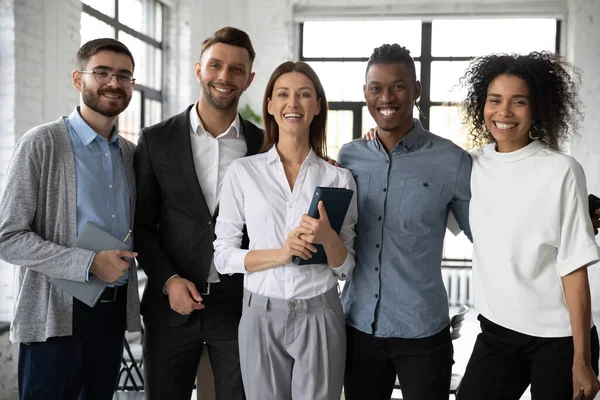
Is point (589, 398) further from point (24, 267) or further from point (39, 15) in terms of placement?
point (39, 15)

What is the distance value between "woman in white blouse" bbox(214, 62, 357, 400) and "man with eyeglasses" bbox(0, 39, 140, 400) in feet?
1.53

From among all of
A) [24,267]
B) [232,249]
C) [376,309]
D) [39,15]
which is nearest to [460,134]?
[376,309]

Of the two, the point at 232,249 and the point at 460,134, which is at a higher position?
the point at 460,134

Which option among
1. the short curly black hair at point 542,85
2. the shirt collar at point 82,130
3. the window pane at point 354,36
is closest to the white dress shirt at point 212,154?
the shirt collar at point 82,130

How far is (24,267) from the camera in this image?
2.25 m

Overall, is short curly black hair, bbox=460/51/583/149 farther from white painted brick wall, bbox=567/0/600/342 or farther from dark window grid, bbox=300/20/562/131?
dark window grid, bbox=300/20/562/131

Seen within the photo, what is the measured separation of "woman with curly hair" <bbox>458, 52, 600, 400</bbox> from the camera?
1947 mm

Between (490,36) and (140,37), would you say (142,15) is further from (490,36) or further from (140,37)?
(490,36)

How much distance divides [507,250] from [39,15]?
3.78 metres

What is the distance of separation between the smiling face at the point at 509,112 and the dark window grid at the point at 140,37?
15.5ft

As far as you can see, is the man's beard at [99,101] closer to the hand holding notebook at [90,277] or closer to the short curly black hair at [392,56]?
the hand holding notebook at [90,277]

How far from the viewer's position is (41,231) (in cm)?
225

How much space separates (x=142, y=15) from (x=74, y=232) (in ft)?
18.3

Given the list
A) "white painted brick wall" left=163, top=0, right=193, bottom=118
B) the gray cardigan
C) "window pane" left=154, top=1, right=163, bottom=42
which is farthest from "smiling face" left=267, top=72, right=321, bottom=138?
"window pane" left=154, top=1, right=163, bottom=42
